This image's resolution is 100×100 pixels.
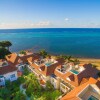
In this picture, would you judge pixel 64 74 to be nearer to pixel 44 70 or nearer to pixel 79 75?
pixel 79 75

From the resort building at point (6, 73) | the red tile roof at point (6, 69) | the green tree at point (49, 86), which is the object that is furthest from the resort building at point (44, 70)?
the red tile roof at point (6, 69)

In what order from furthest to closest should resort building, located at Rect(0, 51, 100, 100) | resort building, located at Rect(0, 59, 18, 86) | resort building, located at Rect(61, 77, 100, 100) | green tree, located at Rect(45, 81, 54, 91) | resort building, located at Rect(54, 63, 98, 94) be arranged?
1. resort building, located at Rect(0, 59, 18, 86)
2. green tree, located at Rect(45, 81, 54, 91)
3. resort building, located at Rect(54, 63, 98, 94)
4. resort building, located at Rect(0, 51, 100, 100)
5. resort building, located at Rect(61, 77, 100, 100)

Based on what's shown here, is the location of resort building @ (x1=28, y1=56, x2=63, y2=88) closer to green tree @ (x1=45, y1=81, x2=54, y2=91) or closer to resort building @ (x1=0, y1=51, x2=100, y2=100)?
resort building @ (x1=0, y1=51, x2=100, y2=100)

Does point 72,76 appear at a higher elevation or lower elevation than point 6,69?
higher

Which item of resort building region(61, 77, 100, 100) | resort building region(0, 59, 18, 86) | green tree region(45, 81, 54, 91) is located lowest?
green tree region(45, 81, 54, 91)

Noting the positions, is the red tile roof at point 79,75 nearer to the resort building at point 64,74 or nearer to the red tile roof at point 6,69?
the resort building at point 64,74

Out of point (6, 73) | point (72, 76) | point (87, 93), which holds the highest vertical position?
point (87, 93)

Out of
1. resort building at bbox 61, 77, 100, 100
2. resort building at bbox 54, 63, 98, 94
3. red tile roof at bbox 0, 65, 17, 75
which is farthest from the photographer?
red tile roof at bbox 0, 65, 17, 75

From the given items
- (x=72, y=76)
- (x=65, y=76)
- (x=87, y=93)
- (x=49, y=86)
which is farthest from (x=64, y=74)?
(x=87, y=93)

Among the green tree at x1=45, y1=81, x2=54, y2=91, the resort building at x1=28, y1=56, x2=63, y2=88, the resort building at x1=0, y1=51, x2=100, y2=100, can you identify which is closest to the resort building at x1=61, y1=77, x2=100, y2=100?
the resort building at x1=0, y1=51, x2=100, y2=100

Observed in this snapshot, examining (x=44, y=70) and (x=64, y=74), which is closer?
(x=64, y=74)

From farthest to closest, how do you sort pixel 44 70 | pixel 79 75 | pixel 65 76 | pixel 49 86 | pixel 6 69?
pixel 6 69 → pixel 44 70 → pixel 49 86 → pixel 65 76 → pixel 79 75

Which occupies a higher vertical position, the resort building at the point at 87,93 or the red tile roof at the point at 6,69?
the resort building at the point at 87,93

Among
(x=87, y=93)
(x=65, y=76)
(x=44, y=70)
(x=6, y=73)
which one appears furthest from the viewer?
(x=44, y=70)
